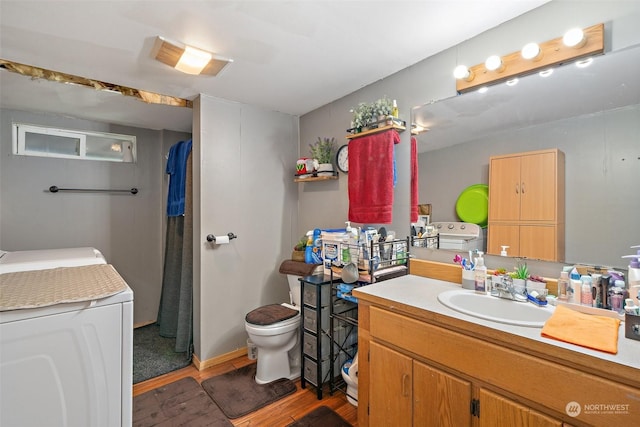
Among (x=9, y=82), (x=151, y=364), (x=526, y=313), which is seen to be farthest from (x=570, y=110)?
(x=9, y=82)

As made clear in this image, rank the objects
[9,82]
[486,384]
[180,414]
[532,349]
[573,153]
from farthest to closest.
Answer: [9,82]
[180,414]
[573,153]
[486,384]
[532,349]

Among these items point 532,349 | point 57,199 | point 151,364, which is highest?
point 57,199

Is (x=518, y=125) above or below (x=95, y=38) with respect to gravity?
below

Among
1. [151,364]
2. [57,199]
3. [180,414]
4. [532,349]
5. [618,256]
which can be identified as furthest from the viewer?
[57,199]

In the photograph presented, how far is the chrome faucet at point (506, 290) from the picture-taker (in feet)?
4.31

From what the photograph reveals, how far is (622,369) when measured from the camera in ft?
2.53

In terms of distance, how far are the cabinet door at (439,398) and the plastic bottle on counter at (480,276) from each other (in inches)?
19.5

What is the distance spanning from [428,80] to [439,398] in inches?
68.5

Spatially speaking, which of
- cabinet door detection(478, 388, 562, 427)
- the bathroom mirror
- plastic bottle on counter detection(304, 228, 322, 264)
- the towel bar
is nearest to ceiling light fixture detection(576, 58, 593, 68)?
the bathroom mirror

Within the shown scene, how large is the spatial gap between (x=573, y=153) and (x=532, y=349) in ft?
2.99

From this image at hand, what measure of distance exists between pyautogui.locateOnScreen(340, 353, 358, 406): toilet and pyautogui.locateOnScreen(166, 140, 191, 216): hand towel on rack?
1.97m

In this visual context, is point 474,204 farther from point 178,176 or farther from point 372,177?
point 178,176

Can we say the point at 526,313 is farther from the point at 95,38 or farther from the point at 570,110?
the point at 95,38

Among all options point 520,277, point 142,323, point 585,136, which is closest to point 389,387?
point 520,277
